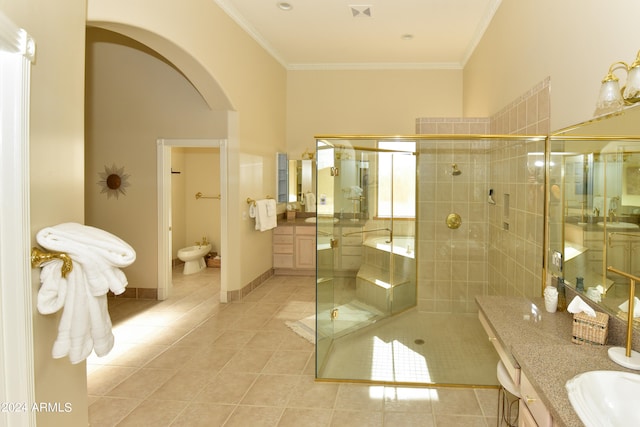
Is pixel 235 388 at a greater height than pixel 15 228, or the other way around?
pixel 15 228

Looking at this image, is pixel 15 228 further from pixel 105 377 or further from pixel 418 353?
pixel 418 353

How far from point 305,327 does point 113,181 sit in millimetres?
2766

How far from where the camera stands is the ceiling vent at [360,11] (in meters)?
3.96

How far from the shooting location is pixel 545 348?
4.98 feet

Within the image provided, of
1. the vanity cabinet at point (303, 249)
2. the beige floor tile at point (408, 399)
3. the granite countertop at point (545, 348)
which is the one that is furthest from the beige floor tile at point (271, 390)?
the vanity cabinet at point (303, 249)

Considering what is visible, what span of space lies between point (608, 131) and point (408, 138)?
1278 mm

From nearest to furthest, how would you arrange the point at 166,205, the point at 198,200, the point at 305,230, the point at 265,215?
the point at 166,205
the point at 265,215
the point at 305,230
the point at 198,200

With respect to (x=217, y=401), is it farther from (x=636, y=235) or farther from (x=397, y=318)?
(x=636, y=235)

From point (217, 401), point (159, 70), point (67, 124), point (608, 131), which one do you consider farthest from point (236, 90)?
point (608, 131)

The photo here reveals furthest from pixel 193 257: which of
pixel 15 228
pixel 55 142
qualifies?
pixel 15 228

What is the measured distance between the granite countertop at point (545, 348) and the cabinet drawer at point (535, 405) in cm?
6

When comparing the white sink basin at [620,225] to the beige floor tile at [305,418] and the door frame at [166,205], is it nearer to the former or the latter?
the beige floor tile at [305,418]

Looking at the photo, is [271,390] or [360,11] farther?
[360,11]

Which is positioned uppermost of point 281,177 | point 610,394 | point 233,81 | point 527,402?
point 233,81
